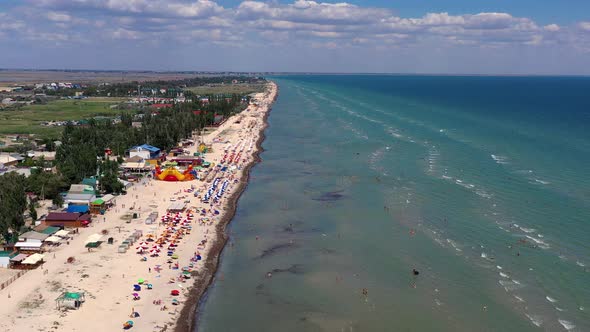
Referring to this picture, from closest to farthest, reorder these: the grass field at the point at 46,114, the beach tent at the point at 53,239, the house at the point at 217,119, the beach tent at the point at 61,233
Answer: the beach tent at the point at 53,239 → the beach tent at the point at 61,233 → the grass field at the point at 46,114 → the house at the point at 217,119

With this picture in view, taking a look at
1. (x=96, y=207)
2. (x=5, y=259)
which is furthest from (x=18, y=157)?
(x=5, y=259)

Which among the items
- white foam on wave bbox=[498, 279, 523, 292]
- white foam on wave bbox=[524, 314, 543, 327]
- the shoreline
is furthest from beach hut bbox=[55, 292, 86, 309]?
white foam on wave bbox=[498, 279, 523, 292]

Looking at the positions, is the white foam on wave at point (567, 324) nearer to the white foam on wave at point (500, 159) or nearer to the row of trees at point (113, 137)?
the white foam on wave at point (500, 159)

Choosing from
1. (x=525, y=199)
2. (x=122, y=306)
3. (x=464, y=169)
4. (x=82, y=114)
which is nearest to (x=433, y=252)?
(x=525, y=199)

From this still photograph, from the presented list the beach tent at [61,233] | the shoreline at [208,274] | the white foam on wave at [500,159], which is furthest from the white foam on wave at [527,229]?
the beach tent at [61,233]

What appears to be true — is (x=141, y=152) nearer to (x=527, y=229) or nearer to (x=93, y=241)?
(x=93, y=241)

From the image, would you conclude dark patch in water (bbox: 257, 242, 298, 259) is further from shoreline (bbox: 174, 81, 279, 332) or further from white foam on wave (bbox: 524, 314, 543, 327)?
white foam on wave (bbox: 524, 314, 543, 327)
